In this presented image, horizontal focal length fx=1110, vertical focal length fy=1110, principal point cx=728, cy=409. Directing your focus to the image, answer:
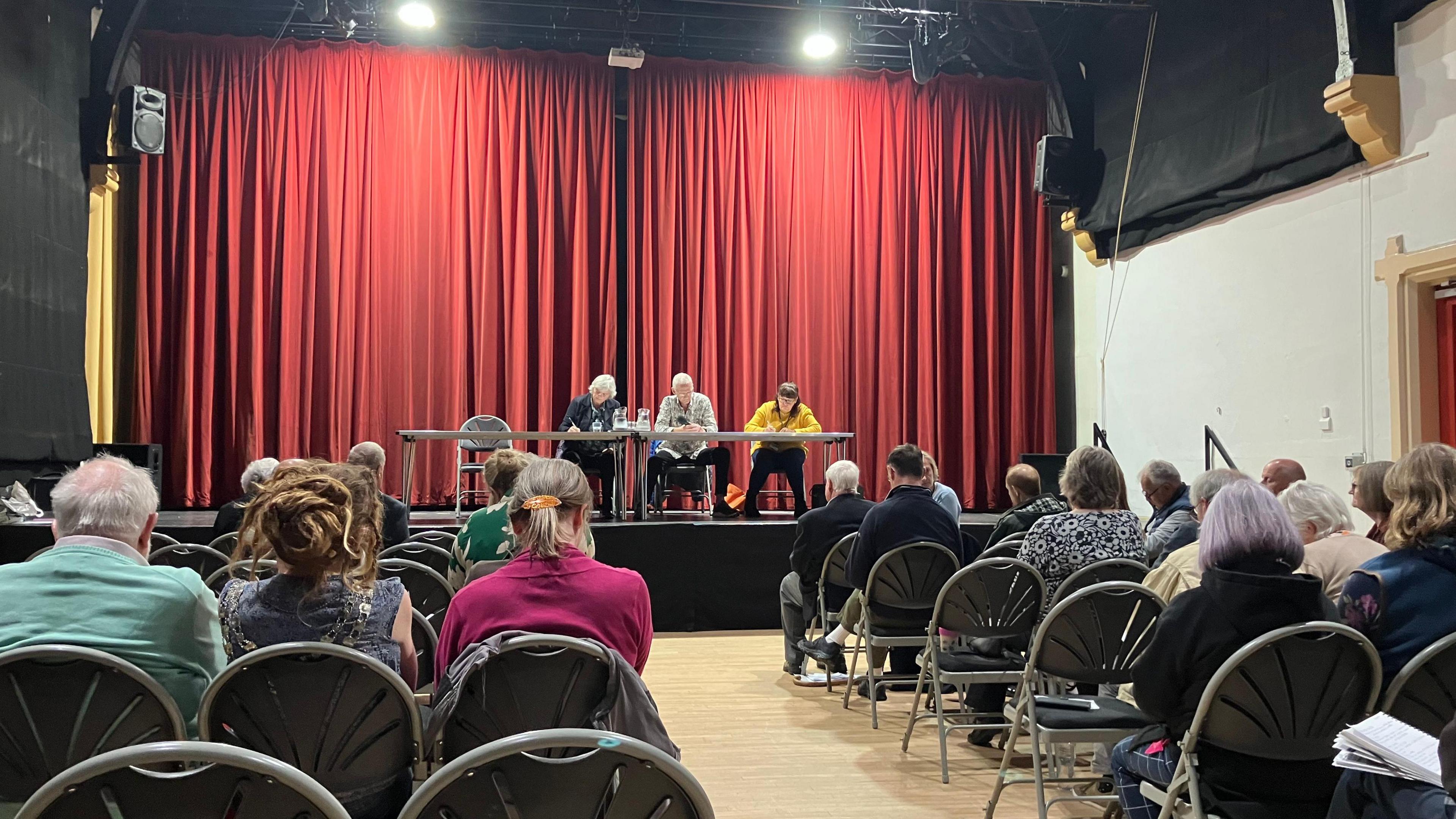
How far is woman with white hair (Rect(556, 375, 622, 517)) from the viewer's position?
7746 mm

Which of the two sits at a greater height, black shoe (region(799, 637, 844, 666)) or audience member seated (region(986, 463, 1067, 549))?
audience member seated (region(986, 463, 1067, 549))

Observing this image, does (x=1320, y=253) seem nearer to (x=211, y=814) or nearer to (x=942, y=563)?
(x=942, y=563)

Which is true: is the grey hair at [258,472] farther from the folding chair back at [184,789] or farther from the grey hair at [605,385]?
the folding chair back at [184,789]

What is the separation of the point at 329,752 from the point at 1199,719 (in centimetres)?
164

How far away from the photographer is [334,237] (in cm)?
948

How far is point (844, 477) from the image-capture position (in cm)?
526

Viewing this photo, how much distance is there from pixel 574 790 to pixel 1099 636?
201 centimetres

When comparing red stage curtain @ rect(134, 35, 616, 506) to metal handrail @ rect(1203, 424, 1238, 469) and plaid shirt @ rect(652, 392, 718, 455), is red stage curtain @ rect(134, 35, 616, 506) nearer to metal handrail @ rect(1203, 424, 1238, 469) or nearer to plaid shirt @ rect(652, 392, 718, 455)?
plaid shirt @ rect(652, 392, 718, 455)

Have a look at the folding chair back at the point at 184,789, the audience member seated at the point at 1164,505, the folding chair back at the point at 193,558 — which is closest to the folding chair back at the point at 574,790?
the folding chair back at the point at 184,789

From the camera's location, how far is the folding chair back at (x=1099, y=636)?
116 inches

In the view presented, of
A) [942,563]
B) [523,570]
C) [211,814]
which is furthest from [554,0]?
[211,814]

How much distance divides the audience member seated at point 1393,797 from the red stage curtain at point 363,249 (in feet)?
27.8

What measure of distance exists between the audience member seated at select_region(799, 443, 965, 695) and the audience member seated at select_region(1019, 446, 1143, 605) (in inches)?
24.5

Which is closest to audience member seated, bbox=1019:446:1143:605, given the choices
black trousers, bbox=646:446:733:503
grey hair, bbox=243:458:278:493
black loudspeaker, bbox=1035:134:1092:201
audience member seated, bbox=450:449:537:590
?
audience member seated, bbox=450:449:537:590
